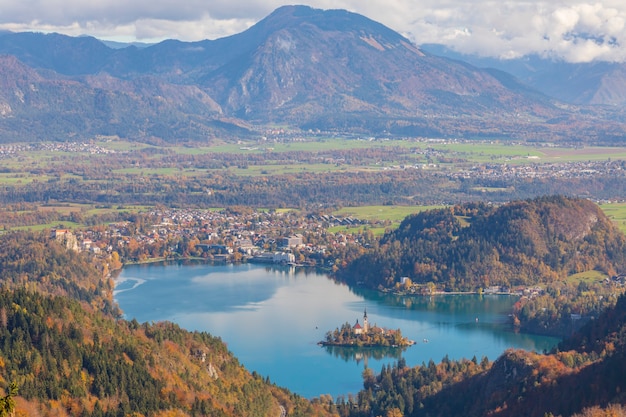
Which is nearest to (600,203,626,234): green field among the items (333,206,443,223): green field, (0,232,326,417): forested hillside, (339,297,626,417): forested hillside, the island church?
(333,206,443,223): green field

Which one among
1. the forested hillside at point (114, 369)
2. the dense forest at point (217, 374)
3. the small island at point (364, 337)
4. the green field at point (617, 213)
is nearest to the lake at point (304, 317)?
the small island at point (364, 337)

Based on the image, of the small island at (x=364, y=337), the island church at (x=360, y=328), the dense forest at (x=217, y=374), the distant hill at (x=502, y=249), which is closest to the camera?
the dense forest at (x=217, y=374)

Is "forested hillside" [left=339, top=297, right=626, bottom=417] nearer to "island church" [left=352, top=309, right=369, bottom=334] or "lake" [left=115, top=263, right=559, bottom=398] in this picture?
"lake" [left=115, top=263, right=559, bottom=398]

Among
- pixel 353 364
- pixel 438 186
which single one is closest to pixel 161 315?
pixel 353 364

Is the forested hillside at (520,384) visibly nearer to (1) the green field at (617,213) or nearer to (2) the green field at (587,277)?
(2) the green field at (587,277)

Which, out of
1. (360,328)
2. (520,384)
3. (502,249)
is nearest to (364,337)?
(360,328)
